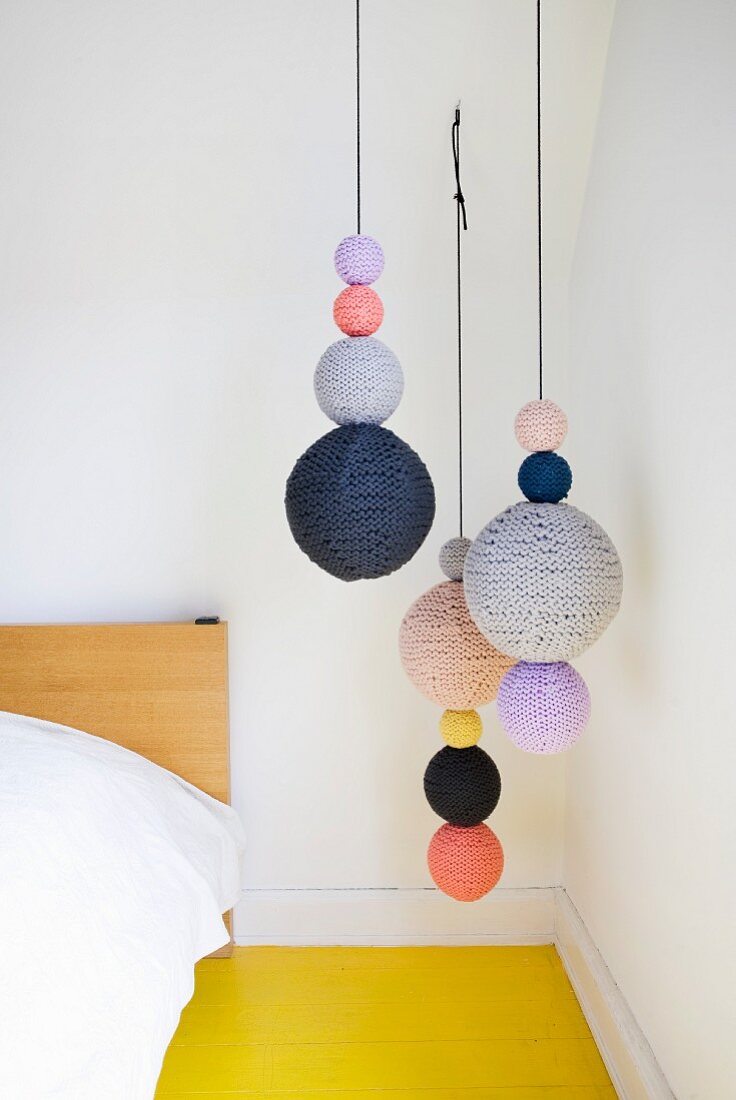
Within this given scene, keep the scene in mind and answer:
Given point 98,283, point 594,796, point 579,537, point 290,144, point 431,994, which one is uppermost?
point 290,144

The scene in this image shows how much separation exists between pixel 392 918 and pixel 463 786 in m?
0.80

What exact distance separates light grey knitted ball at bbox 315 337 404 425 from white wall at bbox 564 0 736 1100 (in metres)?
0.43

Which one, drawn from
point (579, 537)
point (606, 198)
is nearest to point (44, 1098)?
point (579, 537)

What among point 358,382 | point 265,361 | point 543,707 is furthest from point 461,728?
point 265,361

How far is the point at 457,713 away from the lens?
4.52ft

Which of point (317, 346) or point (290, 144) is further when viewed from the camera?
point (317, 346)

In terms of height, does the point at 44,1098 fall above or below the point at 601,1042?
above

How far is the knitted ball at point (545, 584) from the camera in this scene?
1.09m

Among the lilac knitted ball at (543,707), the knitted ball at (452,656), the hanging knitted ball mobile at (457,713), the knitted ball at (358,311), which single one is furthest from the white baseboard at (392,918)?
the knitted ball at (358,311)

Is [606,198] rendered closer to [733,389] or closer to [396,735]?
[733,389]

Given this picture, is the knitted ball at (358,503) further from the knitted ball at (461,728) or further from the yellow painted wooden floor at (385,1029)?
the yellow painted wooden floor at (385,1029)

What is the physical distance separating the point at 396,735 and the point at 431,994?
54 centimetres

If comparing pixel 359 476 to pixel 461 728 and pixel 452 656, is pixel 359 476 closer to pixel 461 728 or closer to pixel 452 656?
pixel 452 656

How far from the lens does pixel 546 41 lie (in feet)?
5.27
